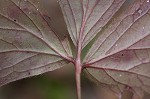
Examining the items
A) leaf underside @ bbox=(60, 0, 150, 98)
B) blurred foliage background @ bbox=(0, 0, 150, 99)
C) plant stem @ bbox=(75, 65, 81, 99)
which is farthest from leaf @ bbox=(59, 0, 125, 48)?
blurred foliage background @ bbox=(0, 0, 150, 99)

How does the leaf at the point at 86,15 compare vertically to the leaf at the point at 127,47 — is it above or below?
above

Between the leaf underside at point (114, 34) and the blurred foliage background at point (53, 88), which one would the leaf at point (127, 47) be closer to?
the leaf underside at point (114, 34)

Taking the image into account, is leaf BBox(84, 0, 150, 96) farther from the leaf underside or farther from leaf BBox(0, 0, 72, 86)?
leaf BBox(0, 0, 72, 86)

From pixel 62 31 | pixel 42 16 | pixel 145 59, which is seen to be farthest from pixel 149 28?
A: pixel 62 31

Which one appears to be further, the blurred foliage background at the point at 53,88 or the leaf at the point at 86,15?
the blurred foliage background at the point at 53,88

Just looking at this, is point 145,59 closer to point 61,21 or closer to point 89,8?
point 89,8

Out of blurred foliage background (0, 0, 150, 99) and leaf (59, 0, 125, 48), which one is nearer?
leaf (59, 0, 125, 48)

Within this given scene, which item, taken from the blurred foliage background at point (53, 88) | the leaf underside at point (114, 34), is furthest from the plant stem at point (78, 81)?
the blurred foliage background at point (53, 88)

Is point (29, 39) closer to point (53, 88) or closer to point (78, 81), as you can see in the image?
point (78, 81)
